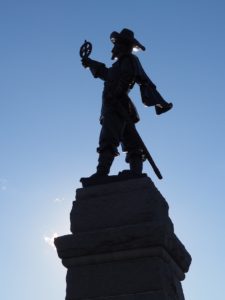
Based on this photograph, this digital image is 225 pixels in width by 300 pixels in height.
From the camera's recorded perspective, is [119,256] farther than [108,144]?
No

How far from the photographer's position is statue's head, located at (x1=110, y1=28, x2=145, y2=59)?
5.95 m

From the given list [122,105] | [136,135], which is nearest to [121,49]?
[122,105]

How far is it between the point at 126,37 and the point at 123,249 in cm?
295

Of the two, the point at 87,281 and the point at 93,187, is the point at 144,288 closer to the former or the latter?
the point at 87,281

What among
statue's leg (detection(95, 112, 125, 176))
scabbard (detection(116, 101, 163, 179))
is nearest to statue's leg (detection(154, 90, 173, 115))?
scabbard (detection(116, 101, 163, 179))

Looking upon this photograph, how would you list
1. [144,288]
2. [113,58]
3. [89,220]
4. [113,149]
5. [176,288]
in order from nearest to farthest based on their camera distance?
1. [144,288]
2. [176,288]
3. [89,220]
4. [113,149]
5. [113,58]

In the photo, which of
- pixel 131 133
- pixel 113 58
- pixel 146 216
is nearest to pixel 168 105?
pixel 131 133

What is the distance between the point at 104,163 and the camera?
17.3 feet

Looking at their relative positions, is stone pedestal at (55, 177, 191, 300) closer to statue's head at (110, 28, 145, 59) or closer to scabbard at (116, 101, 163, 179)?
scabbard at (116, 101, 163, 179)

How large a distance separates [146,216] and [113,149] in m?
1.11

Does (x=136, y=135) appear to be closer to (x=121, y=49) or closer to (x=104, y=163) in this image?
(x=104, y=163)

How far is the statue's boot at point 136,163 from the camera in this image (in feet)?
17.8

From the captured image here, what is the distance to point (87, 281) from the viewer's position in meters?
4.37

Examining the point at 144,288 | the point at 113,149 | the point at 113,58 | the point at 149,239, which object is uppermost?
the point at 113,58
